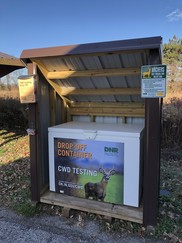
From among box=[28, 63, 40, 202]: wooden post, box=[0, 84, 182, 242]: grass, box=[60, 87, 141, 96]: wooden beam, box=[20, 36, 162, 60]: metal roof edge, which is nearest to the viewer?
box=[20, 36, 162, 60]: metal roof edge

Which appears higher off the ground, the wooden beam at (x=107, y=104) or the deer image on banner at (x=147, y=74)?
the deer image on banner at (x=147, y=74)

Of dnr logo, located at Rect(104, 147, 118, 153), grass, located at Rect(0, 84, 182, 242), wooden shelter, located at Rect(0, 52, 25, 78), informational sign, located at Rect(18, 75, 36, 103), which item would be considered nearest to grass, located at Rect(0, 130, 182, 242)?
grass, located at Rect(0, 84, 182, 242)

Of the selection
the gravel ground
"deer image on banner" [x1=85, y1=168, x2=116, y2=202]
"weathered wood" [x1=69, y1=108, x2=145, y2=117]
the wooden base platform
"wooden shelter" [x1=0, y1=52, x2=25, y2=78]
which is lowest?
the gravel ground

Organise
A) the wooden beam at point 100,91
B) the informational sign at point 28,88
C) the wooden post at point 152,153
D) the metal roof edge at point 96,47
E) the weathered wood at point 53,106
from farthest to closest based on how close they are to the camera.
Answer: the weathered wood at point 53,106
the wooden beam at point 100,91
the informational sign at point 28,88
the wooden post at point 152,153
the metal roof edge at point 96,47

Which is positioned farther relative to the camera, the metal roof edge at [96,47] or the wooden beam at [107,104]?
the wooden beam at [107,104]

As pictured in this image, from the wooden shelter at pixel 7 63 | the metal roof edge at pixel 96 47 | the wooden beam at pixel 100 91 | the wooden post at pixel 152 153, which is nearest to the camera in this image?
the metal roof edge at pixel 96 47

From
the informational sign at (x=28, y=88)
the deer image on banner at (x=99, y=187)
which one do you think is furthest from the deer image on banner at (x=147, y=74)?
the informational sign at (x=28, y=88)

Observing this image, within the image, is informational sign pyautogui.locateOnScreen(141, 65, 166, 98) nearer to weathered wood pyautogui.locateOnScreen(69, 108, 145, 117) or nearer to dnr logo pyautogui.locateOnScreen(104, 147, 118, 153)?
dnr logo pyautogui.locateOnScreen(104, 147, 118, 153)

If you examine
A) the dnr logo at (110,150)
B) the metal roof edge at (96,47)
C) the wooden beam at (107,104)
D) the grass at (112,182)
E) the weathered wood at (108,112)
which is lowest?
the grass at (112,182)

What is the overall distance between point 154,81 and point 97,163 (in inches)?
43.5

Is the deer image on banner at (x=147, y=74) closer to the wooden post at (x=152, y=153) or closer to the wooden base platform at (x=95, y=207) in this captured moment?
the wooden post at (x=152, y=153)

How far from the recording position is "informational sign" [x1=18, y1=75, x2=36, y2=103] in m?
2.15

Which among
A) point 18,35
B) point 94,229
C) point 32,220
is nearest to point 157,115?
point 94,229

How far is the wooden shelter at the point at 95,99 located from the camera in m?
1.87
